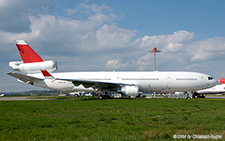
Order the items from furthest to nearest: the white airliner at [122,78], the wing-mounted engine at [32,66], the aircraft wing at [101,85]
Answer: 1. the wing-mounted engine at [32,66]
2. the white airliner at [122,78]
3. the aircraft wing at [101,85]

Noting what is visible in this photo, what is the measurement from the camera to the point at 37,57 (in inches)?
1256

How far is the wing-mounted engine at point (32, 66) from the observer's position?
31516 mm

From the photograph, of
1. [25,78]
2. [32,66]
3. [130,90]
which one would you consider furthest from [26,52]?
[130,90]

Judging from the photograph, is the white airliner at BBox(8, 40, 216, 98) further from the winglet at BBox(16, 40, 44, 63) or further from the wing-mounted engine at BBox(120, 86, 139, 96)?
the wing-mounted engine at BBox(120, 86, 139, 96)

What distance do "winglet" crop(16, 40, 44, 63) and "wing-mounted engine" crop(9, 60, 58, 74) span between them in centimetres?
62

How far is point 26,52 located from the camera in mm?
31203

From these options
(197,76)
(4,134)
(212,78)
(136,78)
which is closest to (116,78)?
(136,78)

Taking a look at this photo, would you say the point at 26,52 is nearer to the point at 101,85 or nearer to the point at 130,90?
the point at 101,85

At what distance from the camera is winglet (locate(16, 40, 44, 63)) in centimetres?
3116

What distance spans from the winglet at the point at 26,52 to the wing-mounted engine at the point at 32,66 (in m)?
0.62

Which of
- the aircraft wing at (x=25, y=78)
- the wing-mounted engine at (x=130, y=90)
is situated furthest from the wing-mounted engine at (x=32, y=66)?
the wing-mounted engine at (x=130, y=90)

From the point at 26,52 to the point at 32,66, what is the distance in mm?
2160

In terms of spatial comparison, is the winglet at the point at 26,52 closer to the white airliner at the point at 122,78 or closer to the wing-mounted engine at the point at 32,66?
the white airliner at the point at 122,78

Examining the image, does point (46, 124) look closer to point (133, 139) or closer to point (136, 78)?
point (133, 139)
